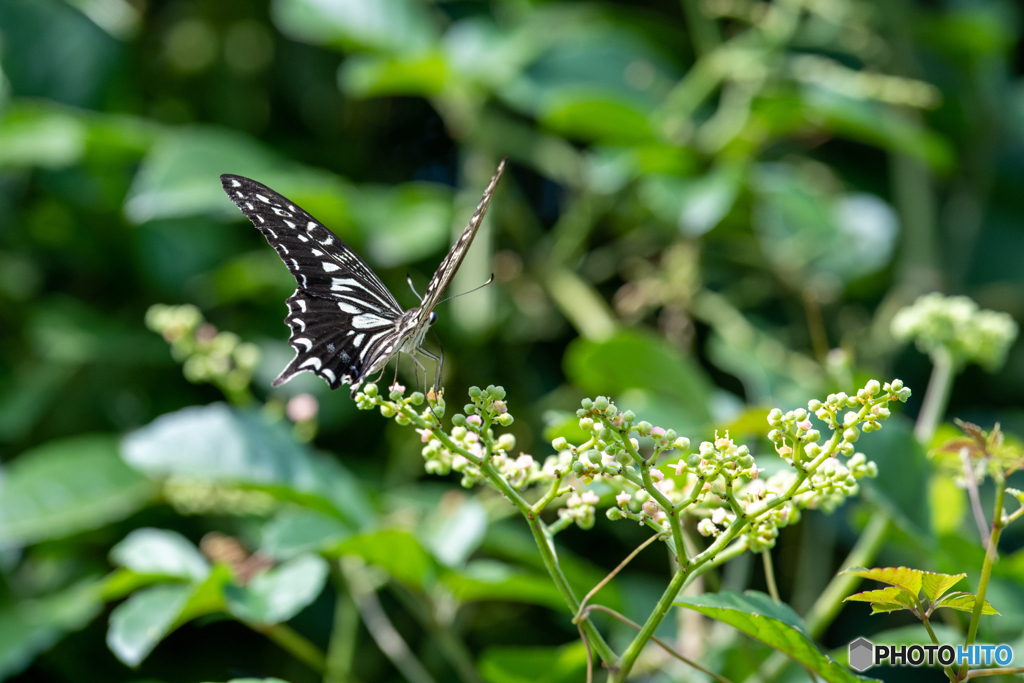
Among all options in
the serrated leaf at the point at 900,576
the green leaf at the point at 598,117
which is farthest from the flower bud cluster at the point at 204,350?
the serrated leaf at the point at 900,576

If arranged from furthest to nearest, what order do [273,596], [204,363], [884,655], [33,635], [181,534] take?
[181,534]
[33,635]
[204,363]
[273,596]
[884,655]

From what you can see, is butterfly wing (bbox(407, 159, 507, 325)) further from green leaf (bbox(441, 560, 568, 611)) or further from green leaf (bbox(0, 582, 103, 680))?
green leaf (bbox(0, 582, 103, 680))

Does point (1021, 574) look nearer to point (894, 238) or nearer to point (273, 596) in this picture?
point (273, 596)

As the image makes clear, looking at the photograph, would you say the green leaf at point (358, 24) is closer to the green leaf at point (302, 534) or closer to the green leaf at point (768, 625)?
the green leaf at point (302, 534)

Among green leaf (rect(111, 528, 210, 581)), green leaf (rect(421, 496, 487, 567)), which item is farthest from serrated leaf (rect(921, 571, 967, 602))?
green leaf (rect(111, 528, 210, 581))

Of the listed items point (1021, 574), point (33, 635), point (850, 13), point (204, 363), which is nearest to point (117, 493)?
point (33, 635)

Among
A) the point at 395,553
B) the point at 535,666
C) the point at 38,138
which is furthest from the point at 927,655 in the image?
the point at 38,138

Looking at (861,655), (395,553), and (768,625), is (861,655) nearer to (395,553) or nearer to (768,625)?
(768,625)
